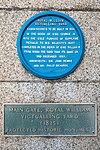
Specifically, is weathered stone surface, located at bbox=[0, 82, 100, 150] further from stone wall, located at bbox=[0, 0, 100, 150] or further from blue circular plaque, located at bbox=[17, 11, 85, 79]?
blue circular plaque, located at bbox=[17, 11, 85, 79]

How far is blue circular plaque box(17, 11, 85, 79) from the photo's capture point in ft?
15.0

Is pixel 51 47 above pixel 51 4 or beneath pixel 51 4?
beneath

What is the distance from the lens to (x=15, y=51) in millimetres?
4586

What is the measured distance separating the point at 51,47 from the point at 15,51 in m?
0.39

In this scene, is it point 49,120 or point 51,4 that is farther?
point 51,4

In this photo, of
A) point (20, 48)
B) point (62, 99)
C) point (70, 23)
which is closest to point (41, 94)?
point (62, 99)

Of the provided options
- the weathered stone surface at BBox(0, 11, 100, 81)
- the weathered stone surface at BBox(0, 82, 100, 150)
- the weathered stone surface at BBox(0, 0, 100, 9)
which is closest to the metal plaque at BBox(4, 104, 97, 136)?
the weathered stone surface at BBox(0, 82, 100, 150)

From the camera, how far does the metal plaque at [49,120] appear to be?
14.8ft

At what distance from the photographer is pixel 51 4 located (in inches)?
182

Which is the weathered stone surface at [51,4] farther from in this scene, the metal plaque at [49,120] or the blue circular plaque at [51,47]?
the metal plaque at [49,120]

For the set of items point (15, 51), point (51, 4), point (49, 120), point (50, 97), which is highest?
point (51, 4)

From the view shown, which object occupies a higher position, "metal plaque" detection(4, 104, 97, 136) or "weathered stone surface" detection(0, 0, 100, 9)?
"weathered stone surface" detection(0, 0, 100, 9)

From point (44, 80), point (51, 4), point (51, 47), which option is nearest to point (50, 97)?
point (44, 80)

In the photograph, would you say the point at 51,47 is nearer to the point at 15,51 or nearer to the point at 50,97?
the point at 15,51
